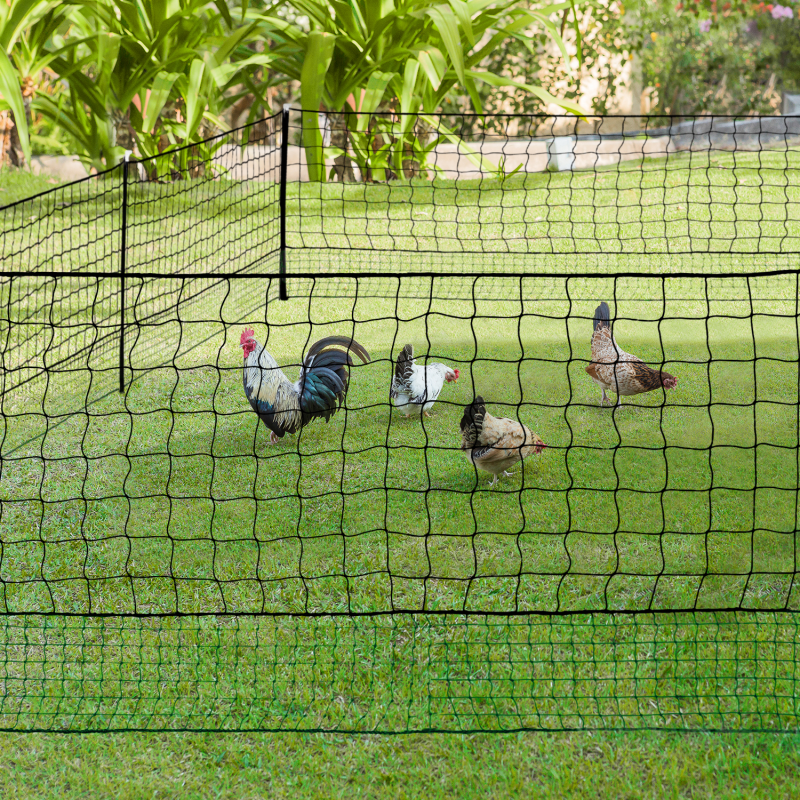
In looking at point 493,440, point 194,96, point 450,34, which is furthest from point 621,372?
point 194,96

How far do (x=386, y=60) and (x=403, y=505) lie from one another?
16.2 ft

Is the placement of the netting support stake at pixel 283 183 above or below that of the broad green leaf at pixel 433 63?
below

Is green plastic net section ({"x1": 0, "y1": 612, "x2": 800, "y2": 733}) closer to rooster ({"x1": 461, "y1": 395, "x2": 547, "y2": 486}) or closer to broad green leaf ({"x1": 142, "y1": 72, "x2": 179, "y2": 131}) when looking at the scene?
rooster ({"x1": 461, "y1": 395, "x2": 547, "y2": 486})

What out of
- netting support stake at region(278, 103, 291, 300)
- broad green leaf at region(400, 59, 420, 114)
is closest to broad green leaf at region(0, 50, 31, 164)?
netting support stake at region(278, 103, 291, 300)

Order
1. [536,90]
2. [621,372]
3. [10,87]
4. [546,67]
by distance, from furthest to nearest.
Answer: [546,67] → [536,90] → [10,87] → [621,372]

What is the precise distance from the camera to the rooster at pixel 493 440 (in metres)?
3.17

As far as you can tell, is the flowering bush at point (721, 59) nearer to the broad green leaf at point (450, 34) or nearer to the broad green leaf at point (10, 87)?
the broad green leaf at point (450, 34)

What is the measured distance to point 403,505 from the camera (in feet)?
10.4

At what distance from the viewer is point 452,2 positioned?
660 centimetres

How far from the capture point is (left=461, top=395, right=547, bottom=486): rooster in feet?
10.4

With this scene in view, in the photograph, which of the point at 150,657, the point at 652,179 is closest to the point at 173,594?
the point at 150,657

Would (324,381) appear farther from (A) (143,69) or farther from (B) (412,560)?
(A) (143,69)

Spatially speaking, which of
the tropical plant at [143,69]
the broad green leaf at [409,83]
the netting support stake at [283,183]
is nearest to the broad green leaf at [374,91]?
the broad green leaf at [409,83]

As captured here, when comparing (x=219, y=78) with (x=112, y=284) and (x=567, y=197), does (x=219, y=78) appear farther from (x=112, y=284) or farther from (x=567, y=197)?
(x=567, y=197)
